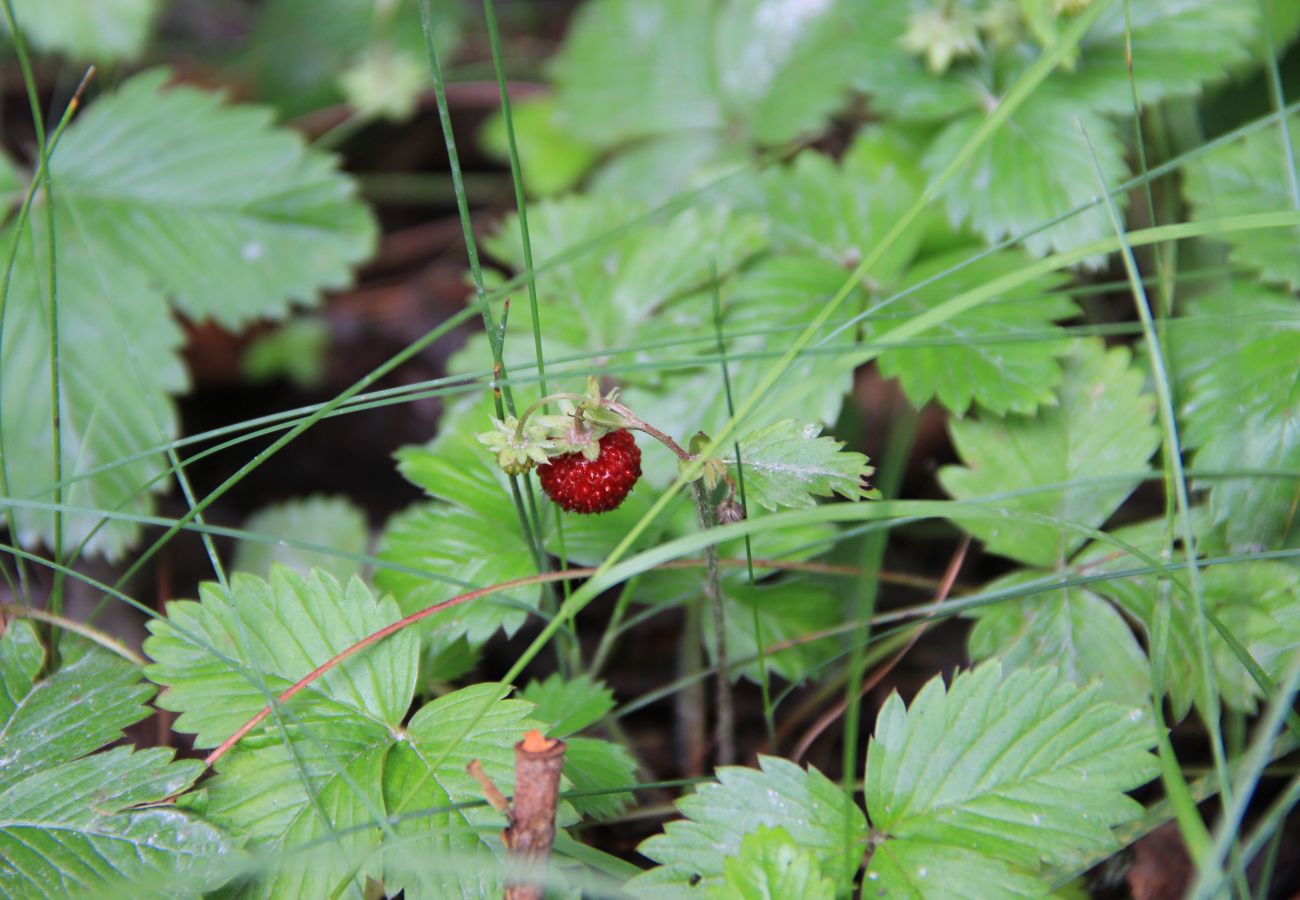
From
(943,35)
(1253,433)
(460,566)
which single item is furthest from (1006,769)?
(943,35)

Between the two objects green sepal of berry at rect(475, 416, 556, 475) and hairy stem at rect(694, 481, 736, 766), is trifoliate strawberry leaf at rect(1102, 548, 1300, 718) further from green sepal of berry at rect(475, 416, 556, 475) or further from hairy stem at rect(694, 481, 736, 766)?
green sepal of berry at rect(475, 416, 556, 475)

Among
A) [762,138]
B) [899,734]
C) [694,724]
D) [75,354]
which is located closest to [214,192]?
[75,354]

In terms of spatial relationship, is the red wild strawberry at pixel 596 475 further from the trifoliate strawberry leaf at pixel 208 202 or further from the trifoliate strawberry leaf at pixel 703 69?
the trifoliate strawberry leaf at pixel 703 69

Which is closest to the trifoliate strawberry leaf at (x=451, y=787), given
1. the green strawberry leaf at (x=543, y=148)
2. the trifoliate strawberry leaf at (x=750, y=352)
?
the trifoliate strawberry leaf at (x=750, y=352)

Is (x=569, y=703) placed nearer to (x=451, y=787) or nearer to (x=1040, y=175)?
(x=451, y=787)

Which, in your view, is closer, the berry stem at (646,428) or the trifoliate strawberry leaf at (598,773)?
the berry stem at (646,428)

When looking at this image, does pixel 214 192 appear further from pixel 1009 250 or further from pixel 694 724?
pixel 1009 250
